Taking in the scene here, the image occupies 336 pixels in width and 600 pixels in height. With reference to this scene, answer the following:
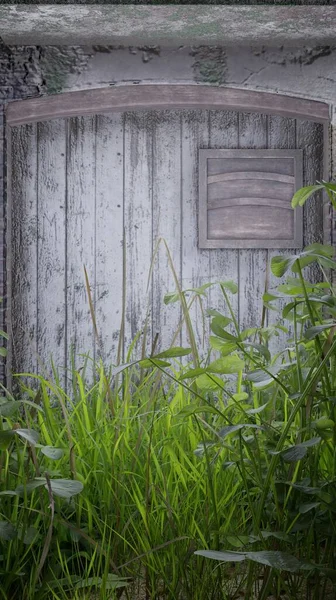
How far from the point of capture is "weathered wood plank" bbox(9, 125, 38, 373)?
4.00 metres

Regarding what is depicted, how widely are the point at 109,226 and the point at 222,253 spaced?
23.5 inches

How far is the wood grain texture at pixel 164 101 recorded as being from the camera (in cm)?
354

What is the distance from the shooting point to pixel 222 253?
4.08 metres

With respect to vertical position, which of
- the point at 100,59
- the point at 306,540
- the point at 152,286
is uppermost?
the point at 100,59

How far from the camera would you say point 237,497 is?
1767 millimetres

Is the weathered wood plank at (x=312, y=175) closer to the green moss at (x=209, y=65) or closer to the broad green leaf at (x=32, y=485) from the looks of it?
the green moss at (x=209, y=65)

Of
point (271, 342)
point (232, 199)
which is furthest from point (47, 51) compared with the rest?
point (271, 342)

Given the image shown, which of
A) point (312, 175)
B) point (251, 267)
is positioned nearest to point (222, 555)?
point (251, 267)

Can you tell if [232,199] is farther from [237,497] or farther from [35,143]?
[237,497]

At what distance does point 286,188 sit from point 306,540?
2.68 meters

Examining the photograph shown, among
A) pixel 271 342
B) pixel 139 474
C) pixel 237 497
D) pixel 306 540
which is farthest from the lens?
pixel 271 342

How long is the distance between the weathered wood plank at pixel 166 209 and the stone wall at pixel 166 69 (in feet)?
1.94

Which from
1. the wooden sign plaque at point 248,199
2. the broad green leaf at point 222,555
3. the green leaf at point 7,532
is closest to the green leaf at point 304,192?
the broad green leaf at point 222,555

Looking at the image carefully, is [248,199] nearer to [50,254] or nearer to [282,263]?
[50,254]
